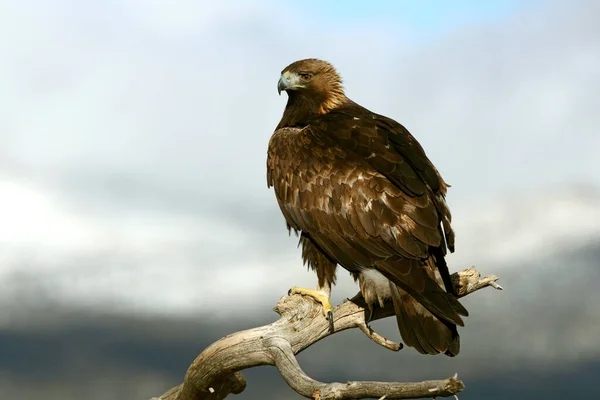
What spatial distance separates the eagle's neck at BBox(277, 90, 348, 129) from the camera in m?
9.44

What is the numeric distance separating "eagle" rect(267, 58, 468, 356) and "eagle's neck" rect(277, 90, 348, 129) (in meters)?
0.10

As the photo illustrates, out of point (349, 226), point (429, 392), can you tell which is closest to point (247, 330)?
point (349, 226)

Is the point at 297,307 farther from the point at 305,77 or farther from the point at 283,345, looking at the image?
the point at 305,77

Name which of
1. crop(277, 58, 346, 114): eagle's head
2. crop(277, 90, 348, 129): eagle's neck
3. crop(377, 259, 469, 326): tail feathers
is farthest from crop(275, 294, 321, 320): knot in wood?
crop(277, 58, 346, 114): eagle's head

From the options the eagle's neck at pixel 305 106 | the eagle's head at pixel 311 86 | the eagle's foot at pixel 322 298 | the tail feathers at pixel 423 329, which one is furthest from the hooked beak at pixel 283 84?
the tail feathers at pixel 423 329

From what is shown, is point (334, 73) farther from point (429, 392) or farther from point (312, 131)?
point (429, 392)

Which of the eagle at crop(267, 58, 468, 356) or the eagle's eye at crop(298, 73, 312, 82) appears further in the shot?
the eagle's eye at crop(298, 73, 312, 82)

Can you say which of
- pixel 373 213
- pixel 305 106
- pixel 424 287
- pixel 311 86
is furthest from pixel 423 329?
pixel 311 86

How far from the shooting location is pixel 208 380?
8.95m

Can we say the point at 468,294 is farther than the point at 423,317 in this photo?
Yes

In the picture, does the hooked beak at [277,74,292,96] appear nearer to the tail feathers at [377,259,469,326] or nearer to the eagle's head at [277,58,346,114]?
the eagle's head at [277,58,346,114]

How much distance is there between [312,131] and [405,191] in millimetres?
1514

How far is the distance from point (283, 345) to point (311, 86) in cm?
357

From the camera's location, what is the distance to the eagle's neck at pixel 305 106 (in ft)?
31.0
